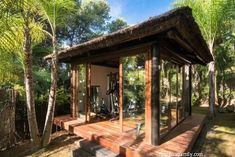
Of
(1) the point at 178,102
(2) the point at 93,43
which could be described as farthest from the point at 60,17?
(1) the point at 178,102

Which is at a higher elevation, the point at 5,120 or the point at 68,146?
the point at 5,120

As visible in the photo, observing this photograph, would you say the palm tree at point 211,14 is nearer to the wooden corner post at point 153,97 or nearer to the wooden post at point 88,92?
the wooden post at point 88,92

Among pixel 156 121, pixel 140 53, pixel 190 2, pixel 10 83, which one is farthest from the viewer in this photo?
pixel 190 2

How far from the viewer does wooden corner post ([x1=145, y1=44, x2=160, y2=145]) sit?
14.9 ft

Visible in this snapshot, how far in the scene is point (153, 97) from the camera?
4.60 metres

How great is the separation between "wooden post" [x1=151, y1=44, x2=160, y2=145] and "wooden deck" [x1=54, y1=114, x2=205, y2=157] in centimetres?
25

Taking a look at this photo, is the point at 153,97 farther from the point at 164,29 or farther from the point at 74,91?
the point at 74,91

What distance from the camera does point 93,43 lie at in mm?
5168

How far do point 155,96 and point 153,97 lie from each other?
5cm

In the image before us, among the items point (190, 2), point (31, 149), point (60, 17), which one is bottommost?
point (31, 149)

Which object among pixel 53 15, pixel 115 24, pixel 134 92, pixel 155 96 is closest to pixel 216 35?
pixel 134 92

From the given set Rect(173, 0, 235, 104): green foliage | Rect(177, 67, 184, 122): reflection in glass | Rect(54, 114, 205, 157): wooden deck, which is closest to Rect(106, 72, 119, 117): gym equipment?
Rect(54, 114, 205, 157): wooden deck

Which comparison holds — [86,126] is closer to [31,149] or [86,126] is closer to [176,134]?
[31,149]

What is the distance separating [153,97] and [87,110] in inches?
126
